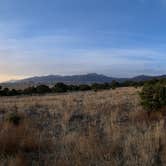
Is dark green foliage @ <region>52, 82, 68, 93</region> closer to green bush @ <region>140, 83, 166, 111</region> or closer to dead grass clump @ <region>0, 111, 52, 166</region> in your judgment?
green bush @ <region>140, 83, 166, 111</region>

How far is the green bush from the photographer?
15445 millimetres

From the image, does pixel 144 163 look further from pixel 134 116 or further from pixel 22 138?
pixel 134 116

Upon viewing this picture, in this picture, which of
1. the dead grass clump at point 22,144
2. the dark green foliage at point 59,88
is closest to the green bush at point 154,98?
the dead grass clump at point 22,144

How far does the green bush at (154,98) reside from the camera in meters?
15.4

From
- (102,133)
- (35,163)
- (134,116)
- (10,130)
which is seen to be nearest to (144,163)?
(35,163)

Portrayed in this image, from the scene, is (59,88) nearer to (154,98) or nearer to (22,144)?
(154,98)

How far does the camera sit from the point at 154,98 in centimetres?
1563

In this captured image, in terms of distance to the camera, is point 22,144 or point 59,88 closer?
point 22,144

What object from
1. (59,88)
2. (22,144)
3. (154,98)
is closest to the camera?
(22,144)

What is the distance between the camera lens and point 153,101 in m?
15.7

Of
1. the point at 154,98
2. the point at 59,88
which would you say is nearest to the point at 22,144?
the point at 154,98

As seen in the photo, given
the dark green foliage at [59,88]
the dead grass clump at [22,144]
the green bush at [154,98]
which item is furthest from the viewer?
the dark green foliage at [59,88]

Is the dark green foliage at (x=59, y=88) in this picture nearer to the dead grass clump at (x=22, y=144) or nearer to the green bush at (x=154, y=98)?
the green bush at (x=154, y=98)

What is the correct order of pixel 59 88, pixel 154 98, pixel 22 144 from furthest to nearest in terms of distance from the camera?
pixel 59 88 → pixel 154 98 → pixel 22 144
